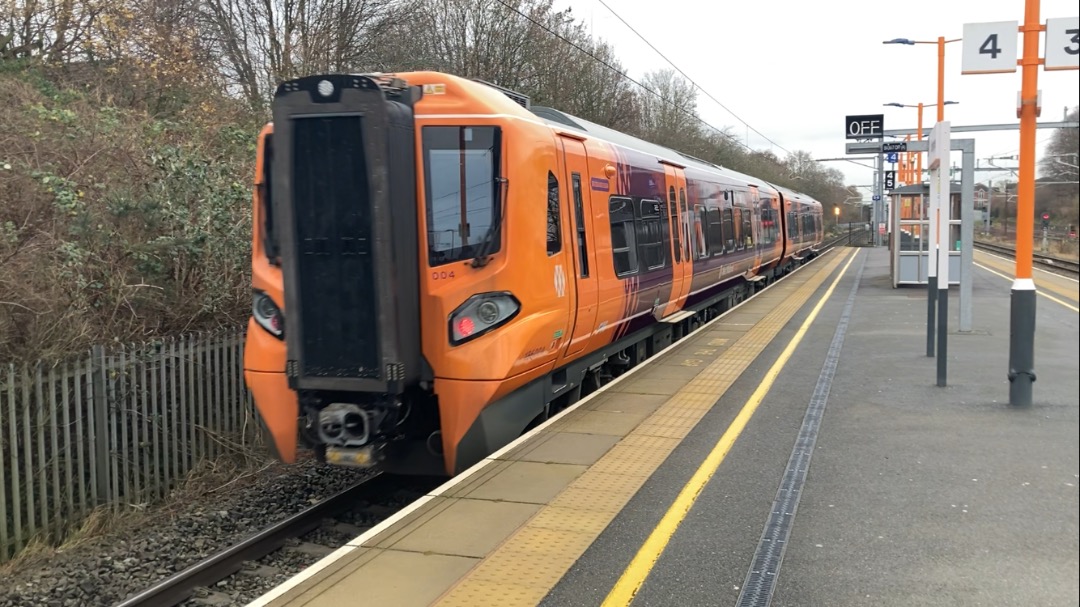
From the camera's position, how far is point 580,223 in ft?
23.0

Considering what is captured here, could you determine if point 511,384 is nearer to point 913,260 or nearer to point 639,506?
point 639,506

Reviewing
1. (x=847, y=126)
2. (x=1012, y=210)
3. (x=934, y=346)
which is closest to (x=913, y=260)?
(x=934, y=346)

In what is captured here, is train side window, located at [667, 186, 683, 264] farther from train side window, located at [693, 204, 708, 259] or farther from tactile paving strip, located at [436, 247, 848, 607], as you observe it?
tactile paving strip, located at [436, 247, 848, 607]

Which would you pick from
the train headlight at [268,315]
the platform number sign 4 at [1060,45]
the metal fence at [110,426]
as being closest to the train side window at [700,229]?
the platform number sign 4 at [1060,45]

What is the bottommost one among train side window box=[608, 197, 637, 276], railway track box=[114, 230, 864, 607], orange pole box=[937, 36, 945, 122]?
railway track box=[114, 230, 864, 607]

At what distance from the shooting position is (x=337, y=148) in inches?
203

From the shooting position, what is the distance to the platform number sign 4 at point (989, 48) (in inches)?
263

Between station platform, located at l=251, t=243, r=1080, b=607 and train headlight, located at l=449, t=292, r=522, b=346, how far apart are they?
3.02ft

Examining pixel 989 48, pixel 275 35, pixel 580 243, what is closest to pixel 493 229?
pixel 580 243

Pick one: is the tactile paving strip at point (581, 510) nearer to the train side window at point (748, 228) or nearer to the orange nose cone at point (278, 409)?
the orange nose cone at point (278, 409)

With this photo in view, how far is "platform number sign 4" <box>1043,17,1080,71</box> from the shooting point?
18.2 feet

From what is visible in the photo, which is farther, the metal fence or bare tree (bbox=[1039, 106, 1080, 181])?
the metal fence

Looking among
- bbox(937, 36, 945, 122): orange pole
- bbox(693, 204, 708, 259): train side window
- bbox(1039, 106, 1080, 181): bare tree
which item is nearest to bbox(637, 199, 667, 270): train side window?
bbox(693, 204, 708, 259): train side window

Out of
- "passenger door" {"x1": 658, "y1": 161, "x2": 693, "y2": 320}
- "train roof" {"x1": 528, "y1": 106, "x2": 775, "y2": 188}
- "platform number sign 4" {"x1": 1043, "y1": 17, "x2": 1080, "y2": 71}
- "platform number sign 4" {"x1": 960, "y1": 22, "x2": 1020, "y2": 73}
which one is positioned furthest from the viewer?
"passenger door" {"x1": 658, "y1": 161, "x2": 693, "y2": 320}
